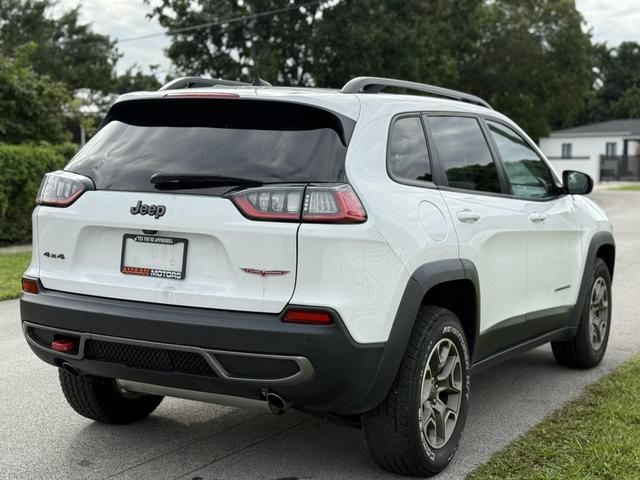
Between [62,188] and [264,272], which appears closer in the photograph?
[264,272]

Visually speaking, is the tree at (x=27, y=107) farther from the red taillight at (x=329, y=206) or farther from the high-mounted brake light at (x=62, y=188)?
the red taillight at (x=329, y=206)

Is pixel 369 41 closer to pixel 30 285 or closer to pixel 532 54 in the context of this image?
pixel 532 54

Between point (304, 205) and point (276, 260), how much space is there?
0.85ft

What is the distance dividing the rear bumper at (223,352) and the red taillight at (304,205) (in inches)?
16.5

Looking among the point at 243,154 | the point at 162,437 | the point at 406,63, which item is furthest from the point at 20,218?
the point at 406,63

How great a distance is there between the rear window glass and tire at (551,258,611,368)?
312 cm

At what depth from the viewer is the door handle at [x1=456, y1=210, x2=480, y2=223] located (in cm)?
439

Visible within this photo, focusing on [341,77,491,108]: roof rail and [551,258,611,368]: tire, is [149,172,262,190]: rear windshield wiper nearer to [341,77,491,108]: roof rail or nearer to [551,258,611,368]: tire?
[341,77,491,108]: roof rail

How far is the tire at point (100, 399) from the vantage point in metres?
4.69

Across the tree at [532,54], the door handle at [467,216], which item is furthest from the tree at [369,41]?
the door handle at [467,216]

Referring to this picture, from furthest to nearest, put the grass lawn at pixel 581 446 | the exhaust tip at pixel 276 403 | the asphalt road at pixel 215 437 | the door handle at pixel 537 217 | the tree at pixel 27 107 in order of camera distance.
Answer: the tree at pixel 27 107 < the door handle at pixel 537 217 < the asphalt road at pixel 215 437 < the grass lawn at pixel 581 446 < the exhaust tip at pixel 276 403

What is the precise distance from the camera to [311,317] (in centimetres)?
355

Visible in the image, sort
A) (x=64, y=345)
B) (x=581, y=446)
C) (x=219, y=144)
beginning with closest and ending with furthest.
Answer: (x=219, y=144) < (x=64, y=345) < (x=581, y=446)

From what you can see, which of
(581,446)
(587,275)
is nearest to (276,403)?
(581,446)
